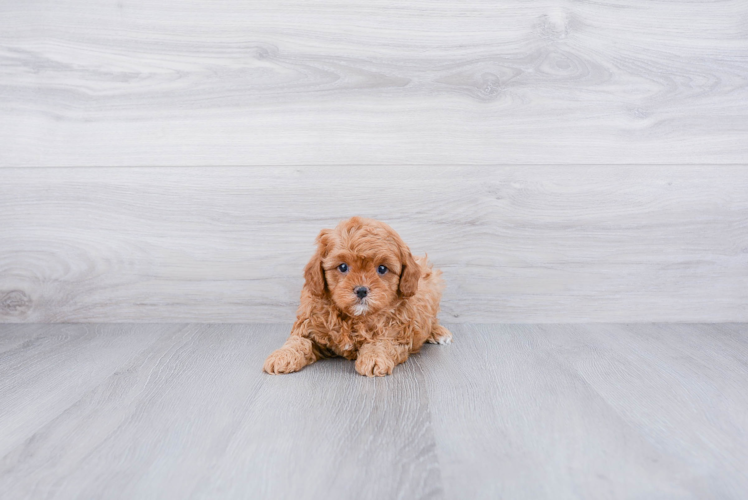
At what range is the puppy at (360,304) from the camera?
129 cm

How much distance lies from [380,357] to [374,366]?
0.03 m

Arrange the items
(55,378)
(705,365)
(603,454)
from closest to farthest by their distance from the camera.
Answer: (603,454)
(55,378)
(705,365)

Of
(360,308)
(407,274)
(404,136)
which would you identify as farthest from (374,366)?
(404,136)

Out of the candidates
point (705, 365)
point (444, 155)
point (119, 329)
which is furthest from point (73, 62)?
point (705, 365)

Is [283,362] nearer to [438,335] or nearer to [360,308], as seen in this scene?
[360,308]

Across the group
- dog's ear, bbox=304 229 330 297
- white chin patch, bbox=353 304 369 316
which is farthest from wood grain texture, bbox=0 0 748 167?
white chin patch, bbox=353 304 369 316

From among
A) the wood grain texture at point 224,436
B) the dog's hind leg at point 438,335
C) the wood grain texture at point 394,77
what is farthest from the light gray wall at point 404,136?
the wood grain texture at point 224,436

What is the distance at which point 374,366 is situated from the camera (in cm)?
128

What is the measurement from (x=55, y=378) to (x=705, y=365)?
5.38 feet

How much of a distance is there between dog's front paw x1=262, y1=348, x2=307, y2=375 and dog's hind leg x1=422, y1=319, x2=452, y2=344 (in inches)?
17.6

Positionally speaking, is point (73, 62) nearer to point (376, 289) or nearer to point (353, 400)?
point (376, 289)

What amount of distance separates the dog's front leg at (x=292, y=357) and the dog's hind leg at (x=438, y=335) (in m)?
0.39

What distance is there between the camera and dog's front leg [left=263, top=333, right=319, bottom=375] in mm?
1282

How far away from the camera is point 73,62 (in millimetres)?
1728
